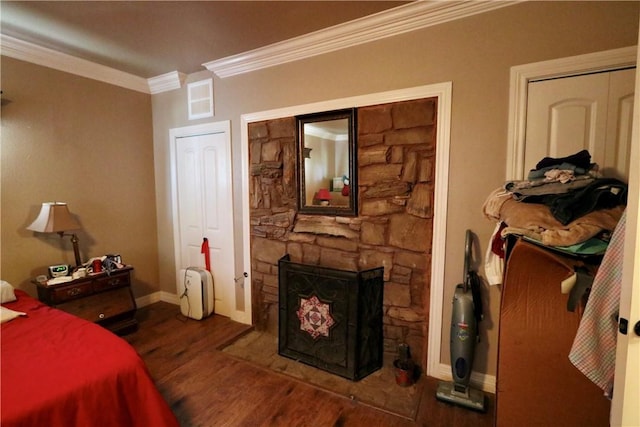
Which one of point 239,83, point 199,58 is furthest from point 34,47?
point 239,83

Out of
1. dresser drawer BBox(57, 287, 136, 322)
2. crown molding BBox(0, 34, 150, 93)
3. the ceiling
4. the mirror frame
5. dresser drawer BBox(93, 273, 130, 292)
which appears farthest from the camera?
dresser drawer BBox(93, 273, 130, 292)

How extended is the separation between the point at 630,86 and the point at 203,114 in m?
3.26

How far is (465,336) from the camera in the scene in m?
1.80

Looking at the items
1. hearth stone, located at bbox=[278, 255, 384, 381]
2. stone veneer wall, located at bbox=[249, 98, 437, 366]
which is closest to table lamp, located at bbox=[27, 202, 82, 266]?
stone veneer wall, located at bbox=[249, 98, 437, 366]

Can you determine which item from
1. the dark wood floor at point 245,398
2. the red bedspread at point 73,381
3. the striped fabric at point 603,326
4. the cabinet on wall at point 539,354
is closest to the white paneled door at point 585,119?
the cabinet on wall at point 539,354

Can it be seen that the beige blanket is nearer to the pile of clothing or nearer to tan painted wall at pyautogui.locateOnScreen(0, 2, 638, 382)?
the pile of clothing

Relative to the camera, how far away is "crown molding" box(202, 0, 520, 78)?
5.99 ft

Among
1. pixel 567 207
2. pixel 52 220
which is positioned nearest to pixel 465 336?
pixel 567 207

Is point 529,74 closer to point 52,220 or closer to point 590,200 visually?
point 590,200

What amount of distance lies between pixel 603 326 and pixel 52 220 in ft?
11.4

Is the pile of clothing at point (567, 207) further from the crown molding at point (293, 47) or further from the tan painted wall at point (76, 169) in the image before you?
the tan painted wall at point (76, 169)

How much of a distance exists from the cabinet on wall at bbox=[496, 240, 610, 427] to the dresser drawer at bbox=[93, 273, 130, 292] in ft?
10.3

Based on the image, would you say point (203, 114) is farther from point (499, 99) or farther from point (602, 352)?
point (602, 352)

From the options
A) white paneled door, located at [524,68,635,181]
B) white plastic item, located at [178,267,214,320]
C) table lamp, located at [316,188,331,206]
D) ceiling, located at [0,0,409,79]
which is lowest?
white plastic item, located at [178,267,214,320]
